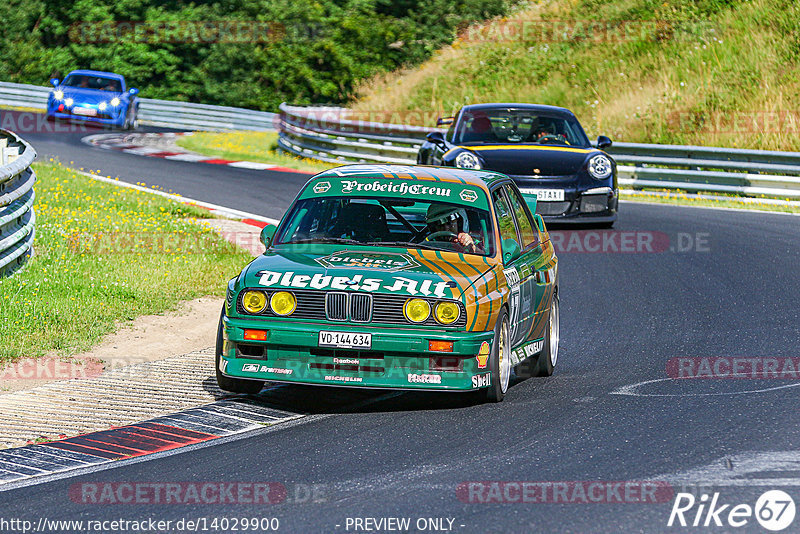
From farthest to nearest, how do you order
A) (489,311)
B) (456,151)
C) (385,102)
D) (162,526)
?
(385,102), (456,151), (489,311), (162,526)

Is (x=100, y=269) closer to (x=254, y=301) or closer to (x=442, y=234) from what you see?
(x=442, y=234)

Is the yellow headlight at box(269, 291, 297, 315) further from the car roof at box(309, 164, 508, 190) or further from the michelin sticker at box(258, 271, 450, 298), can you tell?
the car roof at box(309, 164, 508, 190)

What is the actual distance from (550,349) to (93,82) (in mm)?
24664

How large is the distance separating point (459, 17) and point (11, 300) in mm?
37821

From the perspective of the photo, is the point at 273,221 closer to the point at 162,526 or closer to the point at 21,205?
the point at 21,205

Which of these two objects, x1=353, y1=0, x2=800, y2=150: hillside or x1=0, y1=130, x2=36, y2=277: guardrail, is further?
x1=353, y1=0, x2=800, y2=150: hillside

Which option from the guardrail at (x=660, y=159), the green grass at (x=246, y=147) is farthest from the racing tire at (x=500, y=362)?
the green grass at (x=246, y=147)

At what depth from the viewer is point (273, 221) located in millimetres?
16312

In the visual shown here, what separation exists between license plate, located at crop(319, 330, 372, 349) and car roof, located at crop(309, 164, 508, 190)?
1.70 m

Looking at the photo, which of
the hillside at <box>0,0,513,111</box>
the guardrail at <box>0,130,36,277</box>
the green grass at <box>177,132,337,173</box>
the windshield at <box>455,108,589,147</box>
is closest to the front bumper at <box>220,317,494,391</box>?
the guardrail at <box>0,130,36,277</box>

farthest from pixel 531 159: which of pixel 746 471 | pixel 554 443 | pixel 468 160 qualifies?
pixel 746 471

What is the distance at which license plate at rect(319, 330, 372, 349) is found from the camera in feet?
22.6

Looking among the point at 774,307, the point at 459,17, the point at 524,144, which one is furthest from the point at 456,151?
the point at 459,17

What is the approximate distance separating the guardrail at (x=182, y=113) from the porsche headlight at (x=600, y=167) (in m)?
22.8
